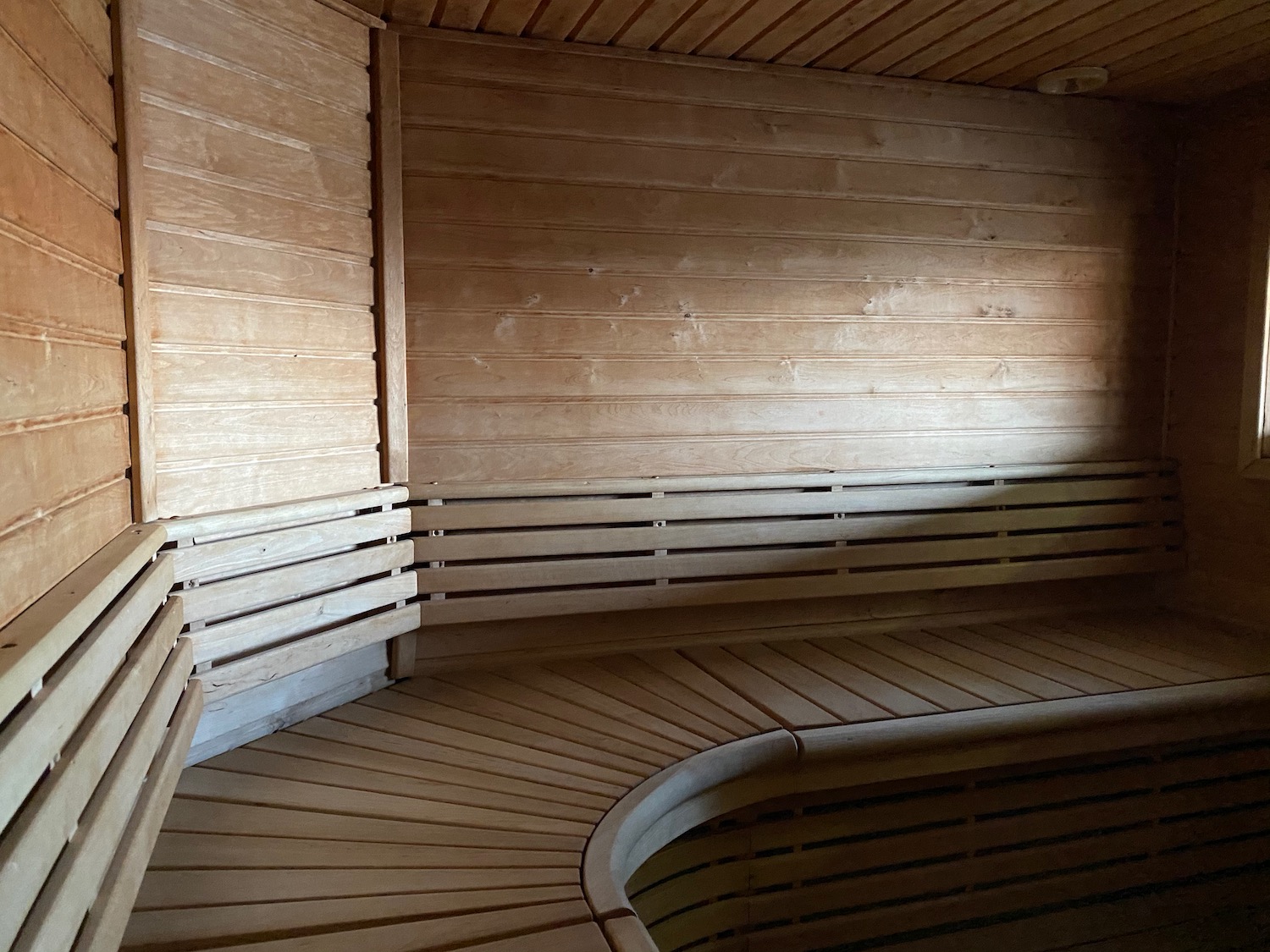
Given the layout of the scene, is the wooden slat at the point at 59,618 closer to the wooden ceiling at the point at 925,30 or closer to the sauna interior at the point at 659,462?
the sauna interior at the point at 659,462

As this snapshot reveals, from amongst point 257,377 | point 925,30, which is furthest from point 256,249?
point 925,30

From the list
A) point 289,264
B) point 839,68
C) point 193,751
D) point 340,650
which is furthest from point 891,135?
point 193,751

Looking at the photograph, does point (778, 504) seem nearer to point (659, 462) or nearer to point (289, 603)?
point (659, 462)

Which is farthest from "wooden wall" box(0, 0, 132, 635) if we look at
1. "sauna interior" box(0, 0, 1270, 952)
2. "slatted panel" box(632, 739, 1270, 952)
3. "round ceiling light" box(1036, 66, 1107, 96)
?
"round ceiling light" box(1036, 66, 1107, 96)

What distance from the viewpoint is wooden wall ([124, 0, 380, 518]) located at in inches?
95.8

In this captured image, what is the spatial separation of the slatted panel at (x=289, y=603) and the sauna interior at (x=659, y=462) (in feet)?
0.04

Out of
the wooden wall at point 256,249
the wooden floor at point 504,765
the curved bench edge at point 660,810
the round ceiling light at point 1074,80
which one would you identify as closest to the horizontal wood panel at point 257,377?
the wooden wall at point 256,249

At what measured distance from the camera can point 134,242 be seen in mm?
2297

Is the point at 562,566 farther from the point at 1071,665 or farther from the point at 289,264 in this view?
the point at 1071,665

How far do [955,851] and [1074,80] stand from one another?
266 cm

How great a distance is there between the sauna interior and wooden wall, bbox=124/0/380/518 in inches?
0.5

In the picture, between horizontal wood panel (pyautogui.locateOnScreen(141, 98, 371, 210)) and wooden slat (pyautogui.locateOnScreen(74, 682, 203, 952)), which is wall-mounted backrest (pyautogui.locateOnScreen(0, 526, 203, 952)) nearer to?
wooden slat (pyautogui.locateOnScreen(74, 682, 203, 952))

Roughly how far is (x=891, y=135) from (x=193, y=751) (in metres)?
2.98

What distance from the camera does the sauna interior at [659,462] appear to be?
204 cm
